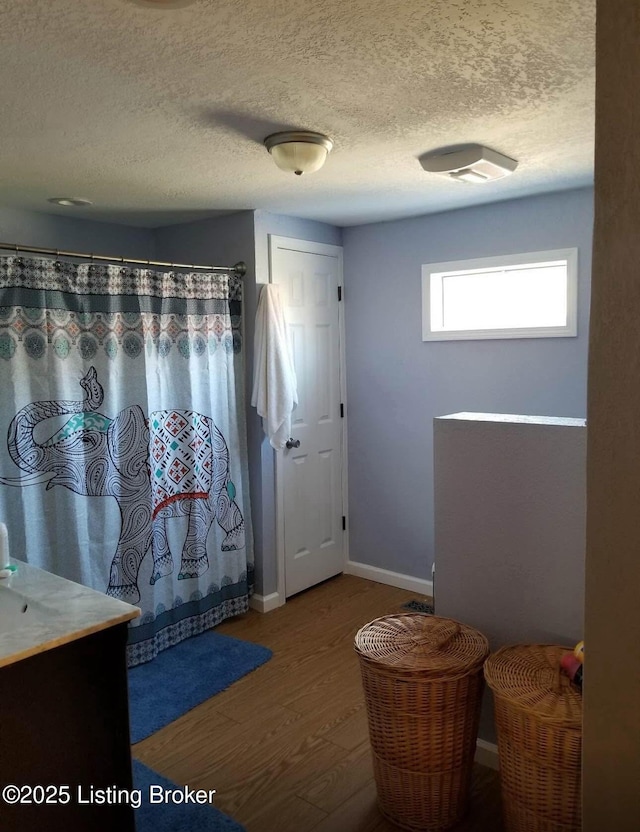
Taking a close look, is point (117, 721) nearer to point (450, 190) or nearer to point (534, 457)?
point (534, 457)

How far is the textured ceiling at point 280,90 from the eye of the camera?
1.47 m

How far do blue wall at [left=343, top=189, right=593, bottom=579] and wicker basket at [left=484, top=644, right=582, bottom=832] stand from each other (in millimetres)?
1698

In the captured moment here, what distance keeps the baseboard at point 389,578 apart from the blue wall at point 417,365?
4 centimetres

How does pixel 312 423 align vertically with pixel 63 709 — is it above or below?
above

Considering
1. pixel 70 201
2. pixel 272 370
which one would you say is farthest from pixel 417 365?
pixel 70 201

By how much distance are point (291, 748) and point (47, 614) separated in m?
1.23

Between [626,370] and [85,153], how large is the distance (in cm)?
212

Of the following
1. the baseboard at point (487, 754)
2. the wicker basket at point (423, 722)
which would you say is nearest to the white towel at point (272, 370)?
the wicker basket at point (423, 722)

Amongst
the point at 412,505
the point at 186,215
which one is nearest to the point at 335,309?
the point at 186,215

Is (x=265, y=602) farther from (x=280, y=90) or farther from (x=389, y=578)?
(x=280, y=90)

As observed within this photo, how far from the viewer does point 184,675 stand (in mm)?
2996

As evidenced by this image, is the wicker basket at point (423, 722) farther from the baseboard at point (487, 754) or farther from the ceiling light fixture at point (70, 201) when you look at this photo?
the ceiling light fixture at point (70, 201)

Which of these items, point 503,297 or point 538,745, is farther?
point 503,297

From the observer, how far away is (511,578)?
2283 millimetres
